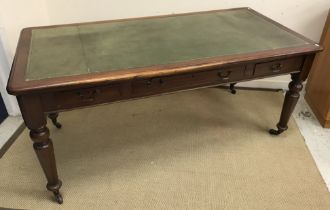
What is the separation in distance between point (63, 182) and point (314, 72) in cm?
191

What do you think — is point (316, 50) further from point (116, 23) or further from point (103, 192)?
point (103, 192)

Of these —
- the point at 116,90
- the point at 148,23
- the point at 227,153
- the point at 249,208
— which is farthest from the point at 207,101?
the point at 116,90

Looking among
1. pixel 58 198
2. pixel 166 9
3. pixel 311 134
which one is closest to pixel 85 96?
pixel 58 198

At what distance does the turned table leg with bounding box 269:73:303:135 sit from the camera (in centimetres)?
151

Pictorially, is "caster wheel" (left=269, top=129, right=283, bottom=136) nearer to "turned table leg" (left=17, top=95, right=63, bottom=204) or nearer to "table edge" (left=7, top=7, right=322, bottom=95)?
"table edge" (left=7, top=7, right=322, bottom=95)

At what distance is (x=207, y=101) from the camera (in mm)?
2111

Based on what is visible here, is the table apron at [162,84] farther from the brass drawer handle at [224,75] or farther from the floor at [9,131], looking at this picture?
the floor at [9,131]

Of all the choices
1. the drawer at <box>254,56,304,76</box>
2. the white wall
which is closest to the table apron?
the drawer at <box>254,56,304,76</box>

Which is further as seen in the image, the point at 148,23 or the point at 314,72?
the point at 314,72

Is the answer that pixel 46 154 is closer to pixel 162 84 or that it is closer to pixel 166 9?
pixel 162 84

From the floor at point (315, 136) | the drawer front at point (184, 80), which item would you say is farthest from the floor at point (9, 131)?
the floor at point (315, 136)

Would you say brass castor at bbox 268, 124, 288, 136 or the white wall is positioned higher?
the white wall

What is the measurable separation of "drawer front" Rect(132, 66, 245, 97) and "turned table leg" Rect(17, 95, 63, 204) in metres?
0.39

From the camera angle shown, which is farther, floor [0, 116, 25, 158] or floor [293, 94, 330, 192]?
floor [0, 116, 25, 158]
